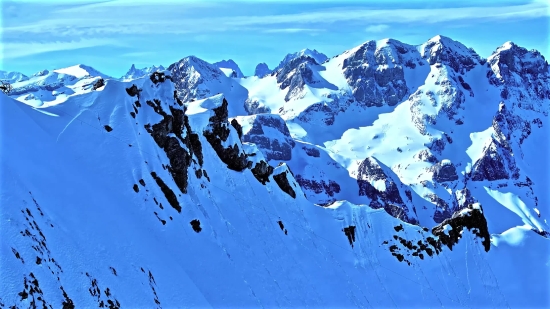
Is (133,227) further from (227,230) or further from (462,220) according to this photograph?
(462,220)

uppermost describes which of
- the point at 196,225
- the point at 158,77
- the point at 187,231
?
the point at 158,77

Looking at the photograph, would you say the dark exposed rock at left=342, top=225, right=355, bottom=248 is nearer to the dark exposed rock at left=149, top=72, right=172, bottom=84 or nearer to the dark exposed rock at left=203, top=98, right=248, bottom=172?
the dark exposed rock at left=203, top=98, right=248, bottom=172

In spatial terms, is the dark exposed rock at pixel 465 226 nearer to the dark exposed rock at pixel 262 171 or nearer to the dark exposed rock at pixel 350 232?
the dark exposed rock at pixel 350 232

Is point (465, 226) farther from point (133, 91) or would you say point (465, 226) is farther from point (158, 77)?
point (133, 91)

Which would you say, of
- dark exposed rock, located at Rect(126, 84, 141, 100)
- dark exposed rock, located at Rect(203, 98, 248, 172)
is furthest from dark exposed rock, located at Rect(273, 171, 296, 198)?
dark exposed rock, located at Rect(126, 84, 141, 100)

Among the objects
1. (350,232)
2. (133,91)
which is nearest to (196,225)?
(133,91)
